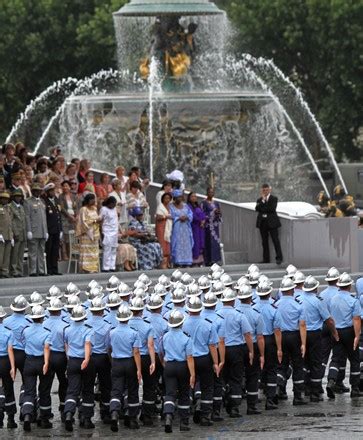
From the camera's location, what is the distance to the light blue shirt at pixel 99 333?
2675cm

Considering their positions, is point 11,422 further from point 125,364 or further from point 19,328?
point 125,364

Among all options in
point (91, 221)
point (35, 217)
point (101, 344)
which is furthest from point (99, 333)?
point (91, 221)

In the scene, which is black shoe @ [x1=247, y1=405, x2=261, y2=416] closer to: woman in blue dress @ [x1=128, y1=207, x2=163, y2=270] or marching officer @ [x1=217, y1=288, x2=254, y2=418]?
marching officer @ [x1=217, y1=288, x2=254, y2=418]

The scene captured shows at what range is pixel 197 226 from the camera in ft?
123

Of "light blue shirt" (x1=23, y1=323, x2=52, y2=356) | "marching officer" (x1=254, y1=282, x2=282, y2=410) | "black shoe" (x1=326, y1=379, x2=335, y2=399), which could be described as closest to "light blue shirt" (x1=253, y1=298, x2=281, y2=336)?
"marching officer" (x1=254, y1=282, x2=282, y2=410)

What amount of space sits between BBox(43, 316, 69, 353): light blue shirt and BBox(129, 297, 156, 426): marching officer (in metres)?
0.85

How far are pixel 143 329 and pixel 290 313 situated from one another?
7.98ft

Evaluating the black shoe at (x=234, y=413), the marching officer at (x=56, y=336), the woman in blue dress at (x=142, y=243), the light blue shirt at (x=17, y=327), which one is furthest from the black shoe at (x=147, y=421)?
the woman in blue dress at (x=142, y=243)

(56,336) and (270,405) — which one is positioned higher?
(56,336)

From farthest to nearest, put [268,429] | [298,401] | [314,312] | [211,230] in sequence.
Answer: [211,230]
[314,312]
[298,401]
[268,429]

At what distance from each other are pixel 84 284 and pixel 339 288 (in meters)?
7.06

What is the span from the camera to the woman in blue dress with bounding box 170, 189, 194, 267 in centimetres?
3694

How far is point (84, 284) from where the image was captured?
35.1m

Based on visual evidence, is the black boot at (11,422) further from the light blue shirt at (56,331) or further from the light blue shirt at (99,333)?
the light blue shirt at (99,333)
